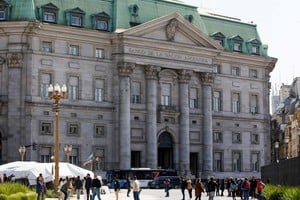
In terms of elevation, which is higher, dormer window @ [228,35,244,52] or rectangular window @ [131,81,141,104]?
dormer window @ [228,35,244,52]

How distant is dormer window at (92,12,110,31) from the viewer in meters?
86.7

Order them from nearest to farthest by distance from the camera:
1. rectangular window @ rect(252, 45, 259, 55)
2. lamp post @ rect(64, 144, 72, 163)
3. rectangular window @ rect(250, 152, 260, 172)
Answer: lamp post @ rect(64, 144, 72, 163)
rectangular window @ rect(250, 152, 260, 172)
rectangular window @ rect(252, 45, 259, 55)

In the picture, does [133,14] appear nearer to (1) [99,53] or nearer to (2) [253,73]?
(1) [99,53]

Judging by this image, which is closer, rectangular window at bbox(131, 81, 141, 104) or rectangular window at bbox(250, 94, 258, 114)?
rectangular window at bbox(131, 81, 141, 104)

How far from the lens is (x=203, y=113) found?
9494 cm

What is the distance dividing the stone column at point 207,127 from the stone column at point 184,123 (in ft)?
9.58

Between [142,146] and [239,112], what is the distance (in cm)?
1808

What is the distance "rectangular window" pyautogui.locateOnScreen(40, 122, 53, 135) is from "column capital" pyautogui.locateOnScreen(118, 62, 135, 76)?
10.5 m

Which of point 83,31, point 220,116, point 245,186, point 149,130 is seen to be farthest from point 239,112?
point 245,186

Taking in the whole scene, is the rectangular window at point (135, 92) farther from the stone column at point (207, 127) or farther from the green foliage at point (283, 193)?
the green foliage at point (283, 193)

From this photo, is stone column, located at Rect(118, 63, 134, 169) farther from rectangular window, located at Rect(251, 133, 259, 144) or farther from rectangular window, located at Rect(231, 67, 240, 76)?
rectangular window, located at Rect(251, 133, 259, 144)

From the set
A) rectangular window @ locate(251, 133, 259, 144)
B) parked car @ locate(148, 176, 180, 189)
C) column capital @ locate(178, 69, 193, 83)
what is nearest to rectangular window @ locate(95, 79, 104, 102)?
column capital @ locate(178, 69, 193, 83)

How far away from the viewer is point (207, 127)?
94.6m

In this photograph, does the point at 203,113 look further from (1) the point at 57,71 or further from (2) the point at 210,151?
(1) the point at 57,71
